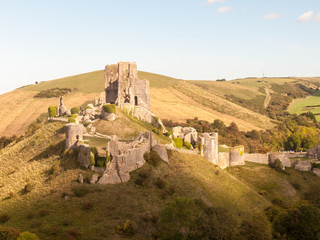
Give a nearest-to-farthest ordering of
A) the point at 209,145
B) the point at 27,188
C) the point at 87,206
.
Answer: the point at 87,206 < the point at 27,188 < the point at 209,145

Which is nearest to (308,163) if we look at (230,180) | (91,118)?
(230,180)

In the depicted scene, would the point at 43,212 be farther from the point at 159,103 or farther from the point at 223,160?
the point at 159,103

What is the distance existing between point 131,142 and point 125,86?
38392 mm

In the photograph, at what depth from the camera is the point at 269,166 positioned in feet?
235

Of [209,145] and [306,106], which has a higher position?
[209,145]

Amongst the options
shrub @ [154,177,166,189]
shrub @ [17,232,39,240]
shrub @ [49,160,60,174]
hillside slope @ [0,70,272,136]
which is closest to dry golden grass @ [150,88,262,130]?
hillside slope @ [0,70,272,136]

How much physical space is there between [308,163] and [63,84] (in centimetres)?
12053

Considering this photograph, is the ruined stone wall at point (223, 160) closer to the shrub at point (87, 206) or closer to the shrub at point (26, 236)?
the shrub at point (87, 206)

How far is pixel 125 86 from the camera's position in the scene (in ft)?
281

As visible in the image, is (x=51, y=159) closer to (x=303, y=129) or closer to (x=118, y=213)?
(x=118, y=213)

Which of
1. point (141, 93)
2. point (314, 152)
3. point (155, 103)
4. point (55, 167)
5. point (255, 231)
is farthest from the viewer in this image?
point (155, 103)

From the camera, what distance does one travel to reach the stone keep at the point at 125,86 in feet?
279

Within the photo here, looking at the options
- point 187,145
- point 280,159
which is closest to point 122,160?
point 187,145

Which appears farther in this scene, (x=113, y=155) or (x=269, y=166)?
(x=269, y=166)
